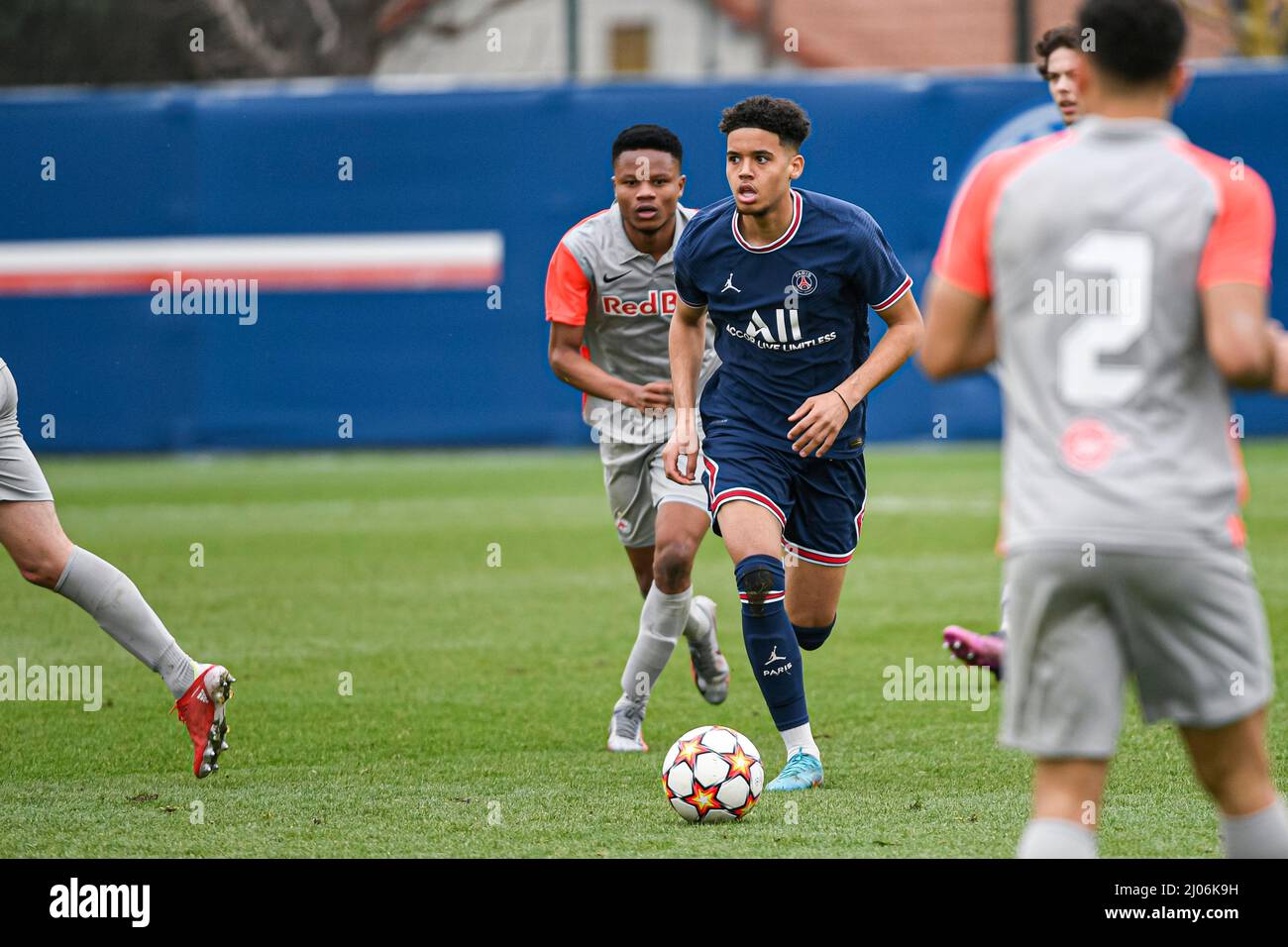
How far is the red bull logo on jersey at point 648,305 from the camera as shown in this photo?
6719 mm

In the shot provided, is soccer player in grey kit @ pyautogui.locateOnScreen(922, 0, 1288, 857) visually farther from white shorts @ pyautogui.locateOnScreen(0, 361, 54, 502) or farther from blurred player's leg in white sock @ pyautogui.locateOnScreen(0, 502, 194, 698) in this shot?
white shorts @ pyautogui.locateOnScreen(0, 361, 54, 502)

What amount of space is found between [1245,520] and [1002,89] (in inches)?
235

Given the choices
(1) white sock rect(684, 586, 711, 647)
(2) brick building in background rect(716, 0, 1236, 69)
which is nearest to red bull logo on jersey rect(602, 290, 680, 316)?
(1) white sock rect(684, 586, 711, 647)

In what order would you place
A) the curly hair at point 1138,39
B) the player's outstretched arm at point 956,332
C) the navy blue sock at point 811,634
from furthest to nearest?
1. the navy blue sock at point 811,634
2. the player's outstretched arm at point 956,332
3. the curly hair at point 1138,39

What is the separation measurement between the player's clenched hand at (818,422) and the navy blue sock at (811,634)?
879 millimetres

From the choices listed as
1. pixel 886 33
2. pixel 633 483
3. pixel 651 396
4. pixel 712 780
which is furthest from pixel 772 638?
pixel 886 33

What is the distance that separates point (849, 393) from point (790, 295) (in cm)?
43

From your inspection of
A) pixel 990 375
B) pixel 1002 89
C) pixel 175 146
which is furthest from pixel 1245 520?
pixel 175 146

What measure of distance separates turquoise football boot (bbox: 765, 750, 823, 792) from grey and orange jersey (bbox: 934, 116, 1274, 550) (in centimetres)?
258

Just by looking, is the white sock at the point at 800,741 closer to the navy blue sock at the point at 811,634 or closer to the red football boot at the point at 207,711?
the navy blue sock at the point at 811,634

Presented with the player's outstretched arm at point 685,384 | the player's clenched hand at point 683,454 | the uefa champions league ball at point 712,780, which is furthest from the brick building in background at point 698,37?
the uefa champions league ball at point 712,780

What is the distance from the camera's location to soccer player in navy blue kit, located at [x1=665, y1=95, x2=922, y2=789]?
5.52m

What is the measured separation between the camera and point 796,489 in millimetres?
5910

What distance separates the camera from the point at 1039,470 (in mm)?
3053
